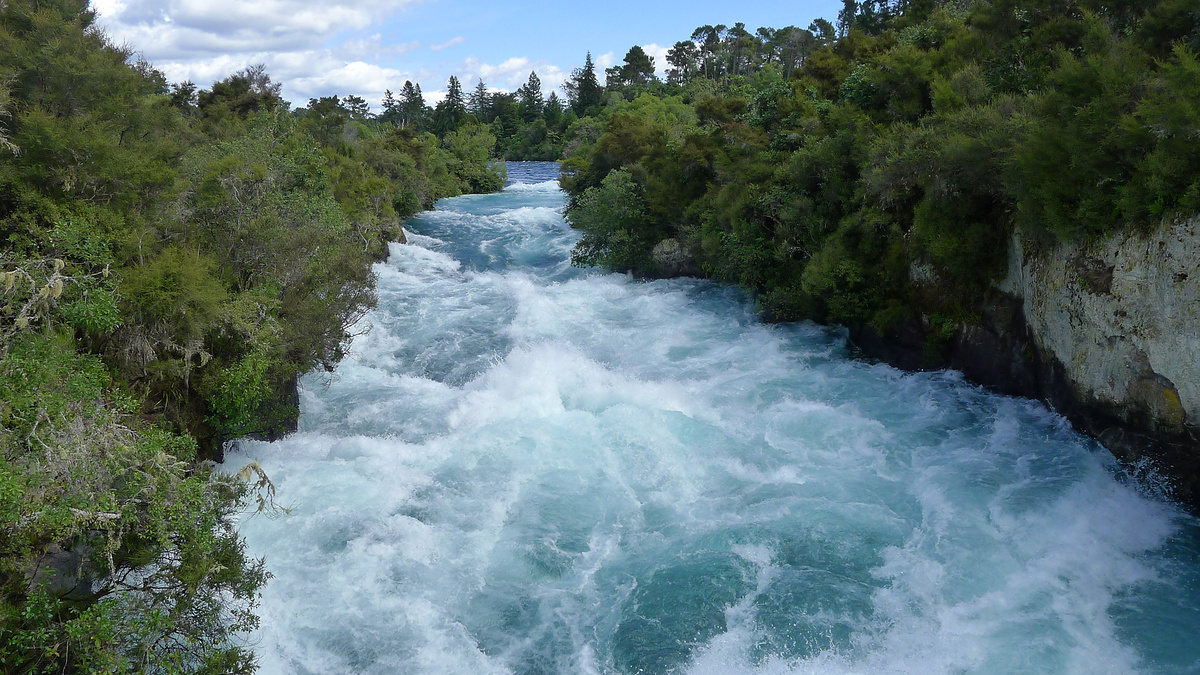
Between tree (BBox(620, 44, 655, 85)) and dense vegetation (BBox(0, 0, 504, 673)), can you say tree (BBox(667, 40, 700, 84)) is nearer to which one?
tree (BBox(620, 44, 655, 85))

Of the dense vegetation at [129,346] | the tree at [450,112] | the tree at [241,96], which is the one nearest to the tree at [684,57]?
the tree at [450,112]

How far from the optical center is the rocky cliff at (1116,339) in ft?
29.7

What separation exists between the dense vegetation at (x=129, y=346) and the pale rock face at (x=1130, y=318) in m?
11.9

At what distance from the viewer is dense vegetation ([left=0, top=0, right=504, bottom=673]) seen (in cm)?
633

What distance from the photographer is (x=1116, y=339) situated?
1003 cm

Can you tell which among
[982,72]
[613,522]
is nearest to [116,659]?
[613,522]

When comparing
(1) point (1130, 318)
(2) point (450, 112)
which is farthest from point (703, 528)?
(2) point (450, 112)

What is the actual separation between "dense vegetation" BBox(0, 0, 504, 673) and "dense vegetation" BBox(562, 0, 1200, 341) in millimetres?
10785

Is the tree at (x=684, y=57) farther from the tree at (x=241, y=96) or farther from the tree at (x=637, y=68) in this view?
the tree at (x=241, y=96)

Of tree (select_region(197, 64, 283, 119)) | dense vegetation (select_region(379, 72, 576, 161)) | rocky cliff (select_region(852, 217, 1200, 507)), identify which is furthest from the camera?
dense vegetation (select_region(379, 72, 576, 161))

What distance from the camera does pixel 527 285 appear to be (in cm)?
2361

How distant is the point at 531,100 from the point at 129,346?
287 feet

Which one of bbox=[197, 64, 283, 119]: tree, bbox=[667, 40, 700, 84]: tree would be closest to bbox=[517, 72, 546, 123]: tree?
bbox=[667, 40, 700, 84]: tree

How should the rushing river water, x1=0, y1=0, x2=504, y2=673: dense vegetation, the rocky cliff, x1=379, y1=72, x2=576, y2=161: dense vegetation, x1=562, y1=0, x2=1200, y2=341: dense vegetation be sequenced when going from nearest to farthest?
x1=0, y1=0, x2=504, y2=673: dense vegetation → the rushing river water → the rocky cliff → x1=562, y1=0, x2=1200, y2=341: dense vegetation → x1=379, y1=72, x2=576, y2=161: dense vegetation
